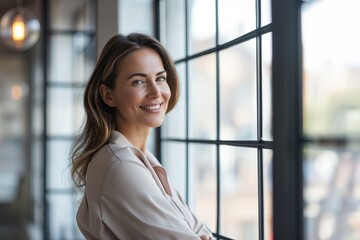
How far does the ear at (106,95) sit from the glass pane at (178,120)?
1134mm

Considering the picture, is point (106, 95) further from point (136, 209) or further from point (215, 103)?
point (215, 103)

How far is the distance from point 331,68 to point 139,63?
650 millimetres

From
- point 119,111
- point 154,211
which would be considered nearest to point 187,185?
point 119,111

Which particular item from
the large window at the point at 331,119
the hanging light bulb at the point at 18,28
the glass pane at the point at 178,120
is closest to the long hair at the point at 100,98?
the large window at the point at 331,119

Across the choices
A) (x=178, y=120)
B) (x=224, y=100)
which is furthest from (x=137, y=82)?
(x=178, y=120)

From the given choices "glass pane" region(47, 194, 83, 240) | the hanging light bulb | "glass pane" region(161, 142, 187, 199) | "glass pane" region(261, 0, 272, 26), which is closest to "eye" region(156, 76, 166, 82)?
"glass pane" region(261, 0, 272, 26)

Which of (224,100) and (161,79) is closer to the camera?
(161,79)

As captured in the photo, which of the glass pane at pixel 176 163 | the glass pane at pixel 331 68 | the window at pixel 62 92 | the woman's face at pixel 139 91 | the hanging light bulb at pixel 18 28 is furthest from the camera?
the window at pixel 62 92

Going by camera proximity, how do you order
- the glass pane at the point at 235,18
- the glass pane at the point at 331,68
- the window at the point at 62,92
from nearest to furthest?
1. the glass pane at the point at 331,68
2. the glass pane at the point at 235,18
3. the window at the point at 62,92

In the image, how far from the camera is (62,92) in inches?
217

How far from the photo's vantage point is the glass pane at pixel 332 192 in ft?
5.07

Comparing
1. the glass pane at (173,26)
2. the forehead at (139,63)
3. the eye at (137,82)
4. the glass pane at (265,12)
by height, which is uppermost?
the glass pane at (173,26)

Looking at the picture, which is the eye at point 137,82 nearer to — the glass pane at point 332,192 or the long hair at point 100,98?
the long hair at point 100,98

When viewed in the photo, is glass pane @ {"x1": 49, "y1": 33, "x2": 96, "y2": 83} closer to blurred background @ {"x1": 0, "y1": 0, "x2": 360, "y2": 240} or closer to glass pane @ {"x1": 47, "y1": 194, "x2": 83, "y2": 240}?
blurred background @ {"x1": 0, "y1": 0, "x2": 360, "y2": 240}
